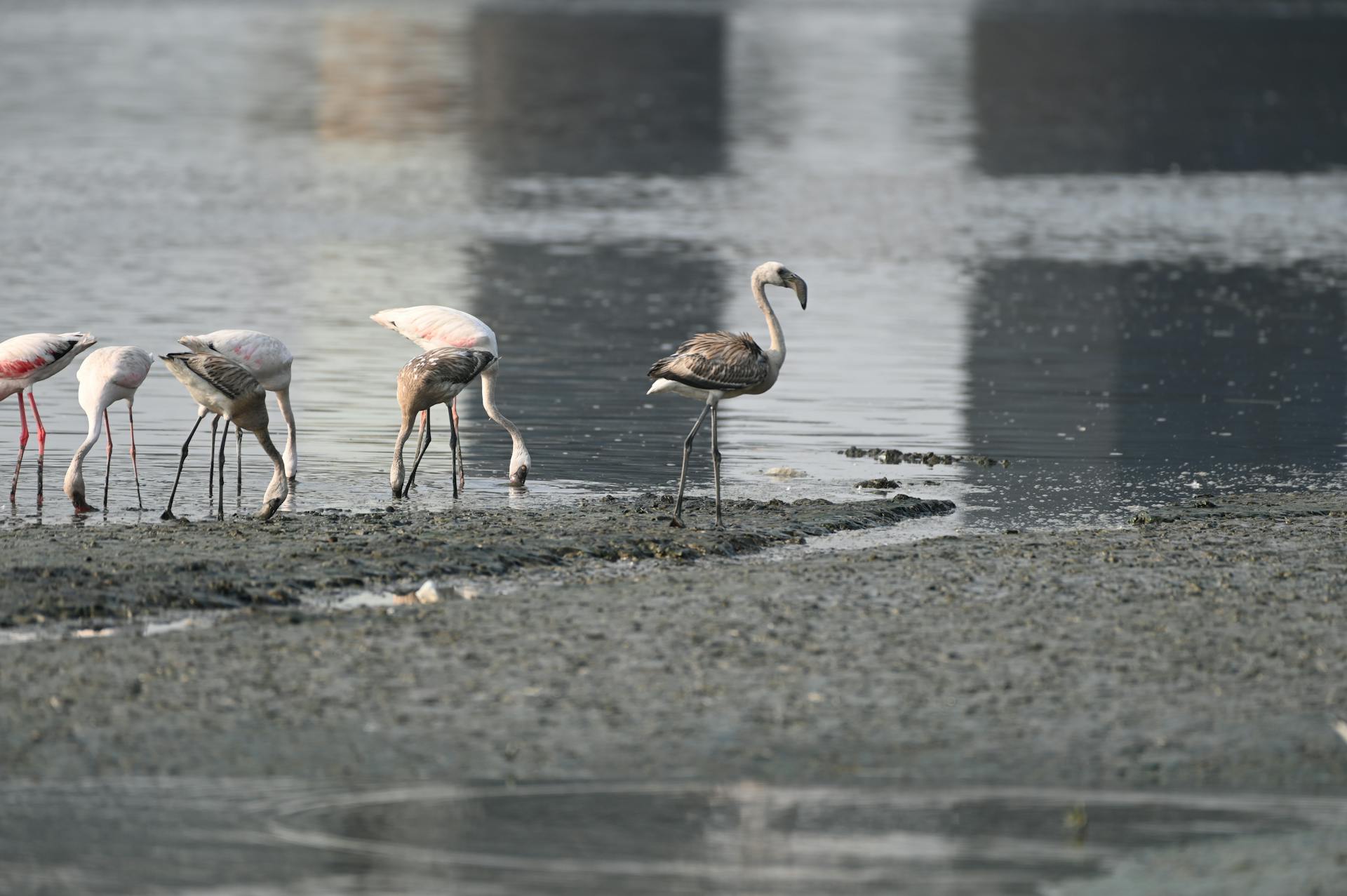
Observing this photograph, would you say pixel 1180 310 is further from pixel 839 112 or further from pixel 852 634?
pixel 839 112

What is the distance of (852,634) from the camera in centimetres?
835

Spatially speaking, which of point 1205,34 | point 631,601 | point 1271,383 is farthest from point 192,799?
point 1205,34

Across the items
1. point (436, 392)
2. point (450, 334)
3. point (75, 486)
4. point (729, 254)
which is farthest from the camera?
point (729, 254)

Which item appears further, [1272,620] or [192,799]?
[1272,620]

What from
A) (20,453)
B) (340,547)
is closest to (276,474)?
(340,547)

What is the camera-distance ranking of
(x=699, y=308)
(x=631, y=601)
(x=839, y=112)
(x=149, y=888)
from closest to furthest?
(x=149, y=888) → (x=631, y=601) → (x=699, y=308) → (x=839, y=112)

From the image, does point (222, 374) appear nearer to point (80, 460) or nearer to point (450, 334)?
point (80, 460)

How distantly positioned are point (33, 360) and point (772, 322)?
14.4 ft

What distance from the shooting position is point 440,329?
44.2ft

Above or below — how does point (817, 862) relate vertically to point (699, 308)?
above

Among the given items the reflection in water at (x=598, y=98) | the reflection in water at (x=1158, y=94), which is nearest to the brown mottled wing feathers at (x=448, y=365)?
the reflection in water at (x=598, y=98)

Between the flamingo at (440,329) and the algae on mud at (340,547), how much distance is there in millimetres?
1762

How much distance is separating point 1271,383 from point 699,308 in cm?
686

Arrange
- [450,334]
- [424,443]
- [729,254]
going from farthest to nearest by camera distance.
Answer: [729,254]
[450,334]
[424,443]
